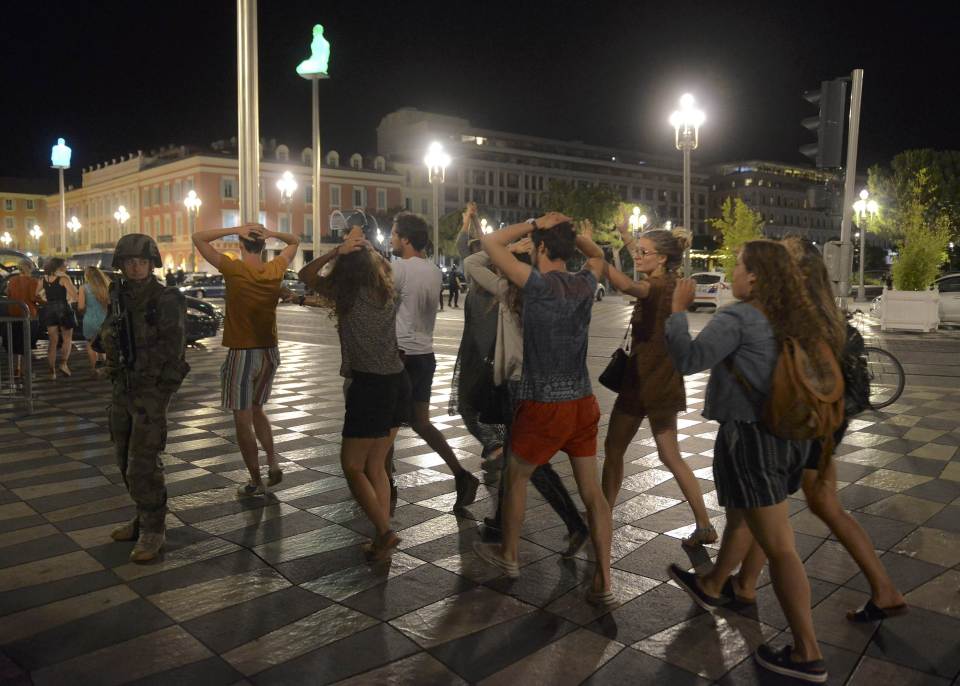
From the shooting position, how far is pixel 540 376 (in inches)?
140

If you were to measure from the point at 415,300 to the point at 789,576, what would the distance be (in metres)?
2.66

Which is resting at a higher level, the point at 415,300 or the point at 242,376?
the point at 415,300

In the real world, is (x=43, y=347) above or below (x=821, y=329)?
below

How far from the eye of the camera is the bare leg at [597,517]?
3584 millimetres

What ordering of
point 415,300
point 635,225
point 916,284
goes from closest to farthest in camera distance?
1. point 415,300
2. point 916,284
3. point 635,225

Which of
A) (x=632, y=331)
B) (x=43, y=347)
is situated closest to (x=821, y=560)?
(x=632, y=331)

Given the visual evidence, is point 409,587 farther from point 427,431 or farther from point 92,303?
point 92,303

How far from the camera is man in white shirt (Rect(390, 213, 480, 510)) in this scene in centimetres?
465

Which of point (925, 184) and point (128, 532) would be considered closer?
point (128, 532)

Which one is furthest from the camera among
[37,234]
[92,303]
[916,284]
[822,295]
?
[37,234]

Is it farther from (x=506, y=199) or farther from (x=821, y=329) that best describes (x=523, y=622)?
(x=506, y=199)

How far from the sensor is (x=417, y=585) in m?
3.81

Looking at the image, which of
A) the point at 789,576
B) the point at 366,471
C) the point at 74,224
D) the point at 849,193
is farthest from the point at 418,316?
the point at 74,224

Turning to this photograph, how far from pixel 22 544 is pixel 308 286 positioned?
6.92ft
